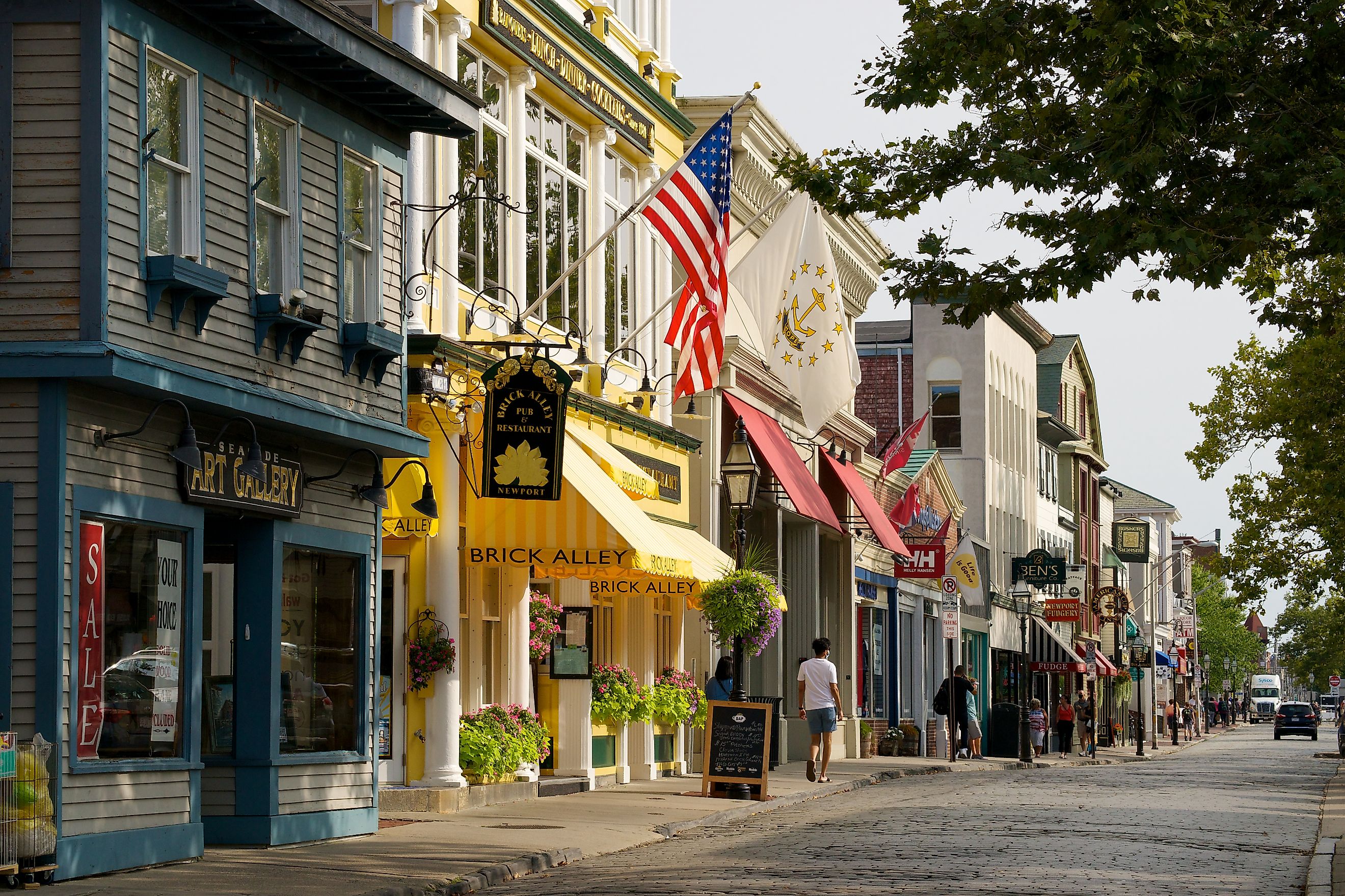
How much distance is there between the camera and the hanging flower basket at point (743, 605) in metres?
24.0

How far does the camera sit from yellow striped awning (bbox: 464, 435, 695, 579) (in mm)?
20875

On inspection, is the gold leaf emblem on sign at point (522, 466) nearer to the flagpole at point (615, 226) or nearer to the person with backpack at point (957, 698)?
the flagpole at point (615, 226)

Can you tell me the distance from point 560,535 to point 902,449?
1925cm

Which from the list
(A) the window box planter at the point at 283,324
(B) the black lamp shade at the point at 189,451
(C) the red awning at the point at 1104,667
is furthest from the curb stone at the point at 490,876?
(C) the red awning at the point at 1104,667

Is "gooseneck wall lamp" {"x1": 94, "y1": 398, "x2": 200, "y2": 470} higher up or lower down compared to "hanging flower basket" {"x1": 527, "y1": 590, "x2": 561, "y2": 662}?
A: higher up

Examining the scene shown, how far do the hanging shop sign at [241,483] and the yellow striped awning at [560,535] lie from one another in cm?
463

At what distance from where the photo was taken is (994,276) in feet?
47.6

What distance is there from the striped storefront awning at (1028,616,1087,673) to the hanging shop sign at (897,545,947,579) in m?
11.8

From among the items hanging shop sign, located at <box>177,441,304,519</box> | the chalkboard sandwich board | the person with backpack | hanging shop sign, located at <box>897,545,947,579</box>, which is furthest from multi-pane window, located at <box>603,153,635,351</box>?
hanging shop sign, located at <box>897,545,947,579</box>

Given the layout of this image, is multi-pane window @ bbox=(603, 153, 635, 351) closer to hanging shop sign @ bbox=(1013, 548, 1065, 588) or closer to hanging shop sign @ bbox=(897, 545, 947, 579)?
hanging shop sign @ bbox=(897, 545, 947, 579)

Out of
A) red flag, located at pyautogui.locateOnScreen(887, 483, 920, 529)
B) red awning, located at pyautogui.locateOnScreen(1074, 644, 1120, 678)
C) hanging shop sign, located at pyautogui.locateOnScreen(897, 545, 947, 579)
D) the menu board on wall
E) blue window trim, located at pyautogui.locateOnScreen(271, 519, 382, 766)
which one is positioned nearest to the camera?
the menu board on wall

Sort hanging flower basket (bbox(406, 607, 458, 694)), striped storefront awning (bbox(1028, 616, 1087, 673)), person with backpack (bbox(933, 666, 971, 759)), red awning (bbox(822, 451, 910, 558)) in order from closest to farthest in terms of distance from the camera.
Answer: hanging flower basket (bbox(406, 607, 458, 694))
red awning (bbox(822, 451, 910, 558))
person with backpack (bbox(933, 666, 971, 759))
striped storefront awning (bbox(1028, 616, 1087, 673))

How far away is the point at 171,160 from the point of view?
47.2ft

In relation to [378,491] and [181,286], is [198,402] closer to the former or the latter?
[181,286]
